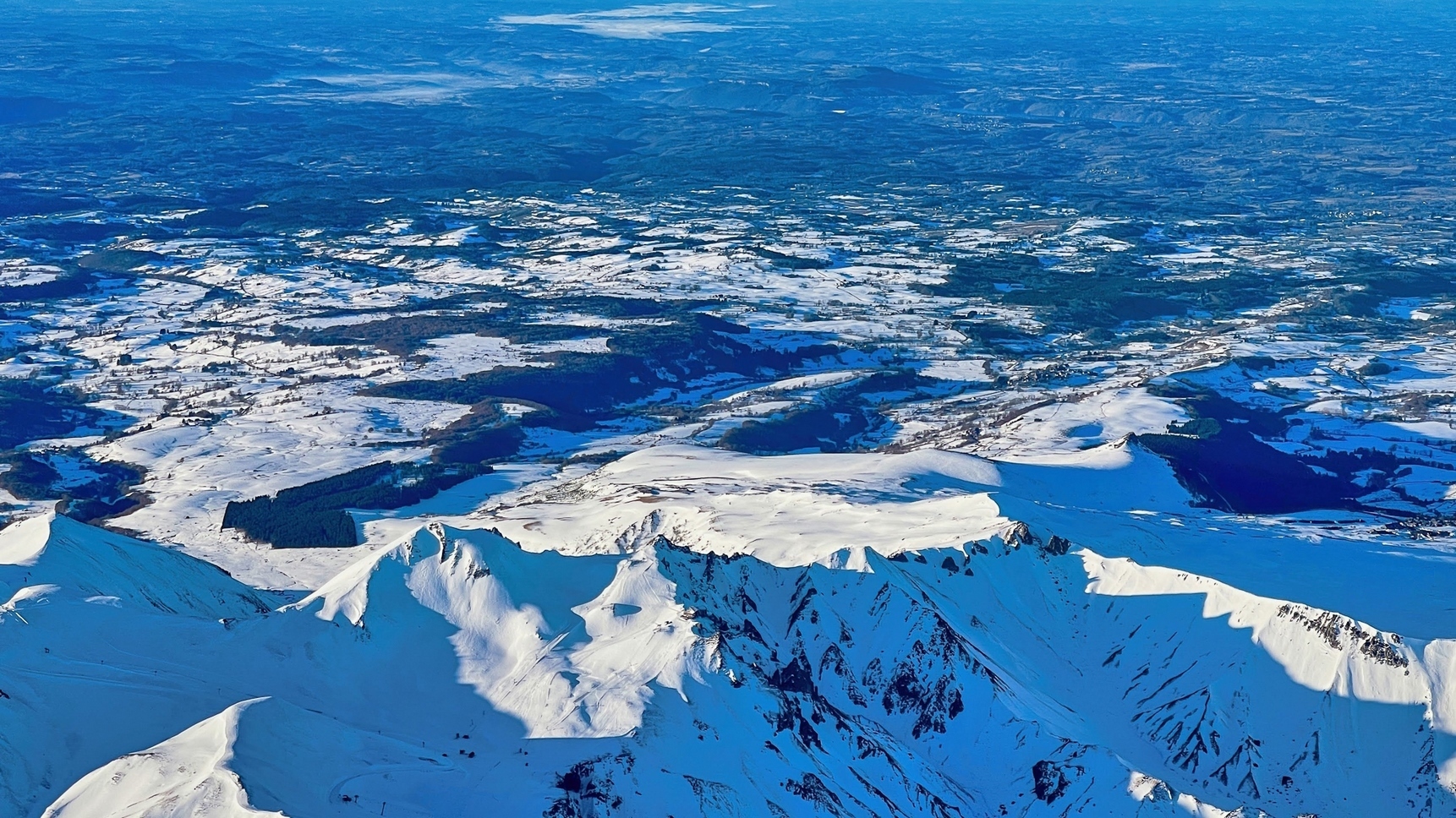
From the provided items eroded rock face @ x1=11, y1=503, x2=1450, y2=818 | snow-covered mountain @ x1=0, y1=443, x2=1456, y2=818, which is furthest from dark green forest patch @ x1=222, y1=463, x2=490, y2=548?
eroded rock face @ x1=11, y1=503, x2=1450, y2=818

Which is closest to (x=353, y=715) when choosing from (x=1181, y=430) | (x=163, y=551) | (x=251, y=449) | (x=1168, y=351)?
(x=163, y=551)

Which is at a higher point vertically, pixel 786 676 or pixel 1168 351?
pixel 786 676

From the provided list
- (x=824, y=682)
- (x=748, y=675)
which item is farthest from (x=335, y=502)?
(x=748, y=675)

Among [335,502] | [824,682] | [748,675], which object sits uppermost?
[748,675]

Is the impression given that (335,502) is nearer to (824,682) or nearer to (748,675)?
(824,682)

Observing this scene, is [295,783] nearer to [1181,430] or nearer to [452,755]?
[452,755]

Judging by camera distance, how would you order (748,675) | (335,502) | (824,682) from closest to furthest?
(748,675), (824,682), (335,502)

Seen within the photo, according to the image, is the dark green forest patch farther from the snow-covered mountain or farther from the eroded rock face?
the eroded rock face

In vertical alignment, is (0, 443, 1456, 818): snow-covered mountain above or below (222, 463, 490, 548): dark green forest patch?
above
